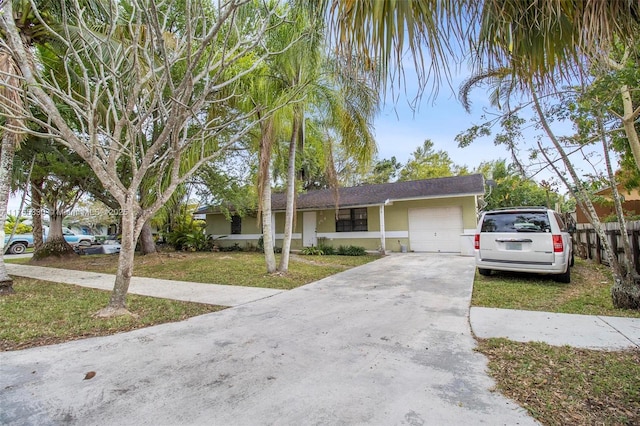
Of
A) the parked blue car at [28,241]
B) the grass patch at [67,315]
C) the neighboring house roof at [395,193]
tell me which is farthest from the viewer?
the parked blue car at [28,241]

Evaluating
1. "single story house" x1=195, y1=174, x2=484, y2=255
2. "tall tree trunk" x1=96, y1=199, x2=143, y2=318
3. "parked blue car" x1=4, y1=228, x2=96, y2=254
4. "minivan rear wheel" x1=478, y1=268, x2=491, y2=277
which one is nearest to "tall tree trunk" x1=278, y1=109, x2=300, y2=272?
"tall tree trunk" x1=96, y1=199, x2=143, y2=318

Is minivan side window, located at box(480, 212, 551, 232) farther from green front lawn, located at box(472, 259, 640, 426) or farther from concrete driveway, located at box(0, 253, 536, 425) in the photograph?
concrete driveway, located at box(0, 253, 536, 425)

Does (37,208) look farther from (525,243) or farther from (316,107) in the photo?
(525,243)

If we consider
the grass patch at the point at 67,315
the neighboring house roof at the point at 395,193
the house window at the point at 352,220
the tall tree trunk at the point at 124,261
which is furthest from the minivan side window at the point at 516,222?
the house window at the point at 352,220

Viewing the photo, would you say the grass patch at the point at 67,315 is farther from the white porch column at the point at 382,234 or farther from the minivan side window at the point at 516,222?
the white porch column at the point at 382,234

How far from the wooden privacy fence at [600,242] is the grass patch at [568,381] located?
4.47m

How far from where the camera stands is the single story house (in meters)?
13.8

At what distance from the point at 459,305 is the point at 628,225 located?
4.35 metres

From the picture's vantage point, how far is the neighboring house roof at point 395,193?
13.7 m

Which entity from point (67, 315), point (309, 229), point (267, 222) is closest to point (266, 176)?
point (267, 222)

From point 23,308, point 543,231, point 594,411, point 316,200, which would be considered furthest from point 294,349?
point 316,200

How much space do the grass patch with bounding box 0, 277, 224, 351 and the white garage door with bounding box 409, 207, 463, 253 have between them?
1144 centimetres

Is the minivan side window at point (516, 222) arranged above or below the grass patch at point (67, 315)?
above

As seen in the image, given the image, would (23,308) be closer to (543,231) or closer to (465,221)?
(543,231)
